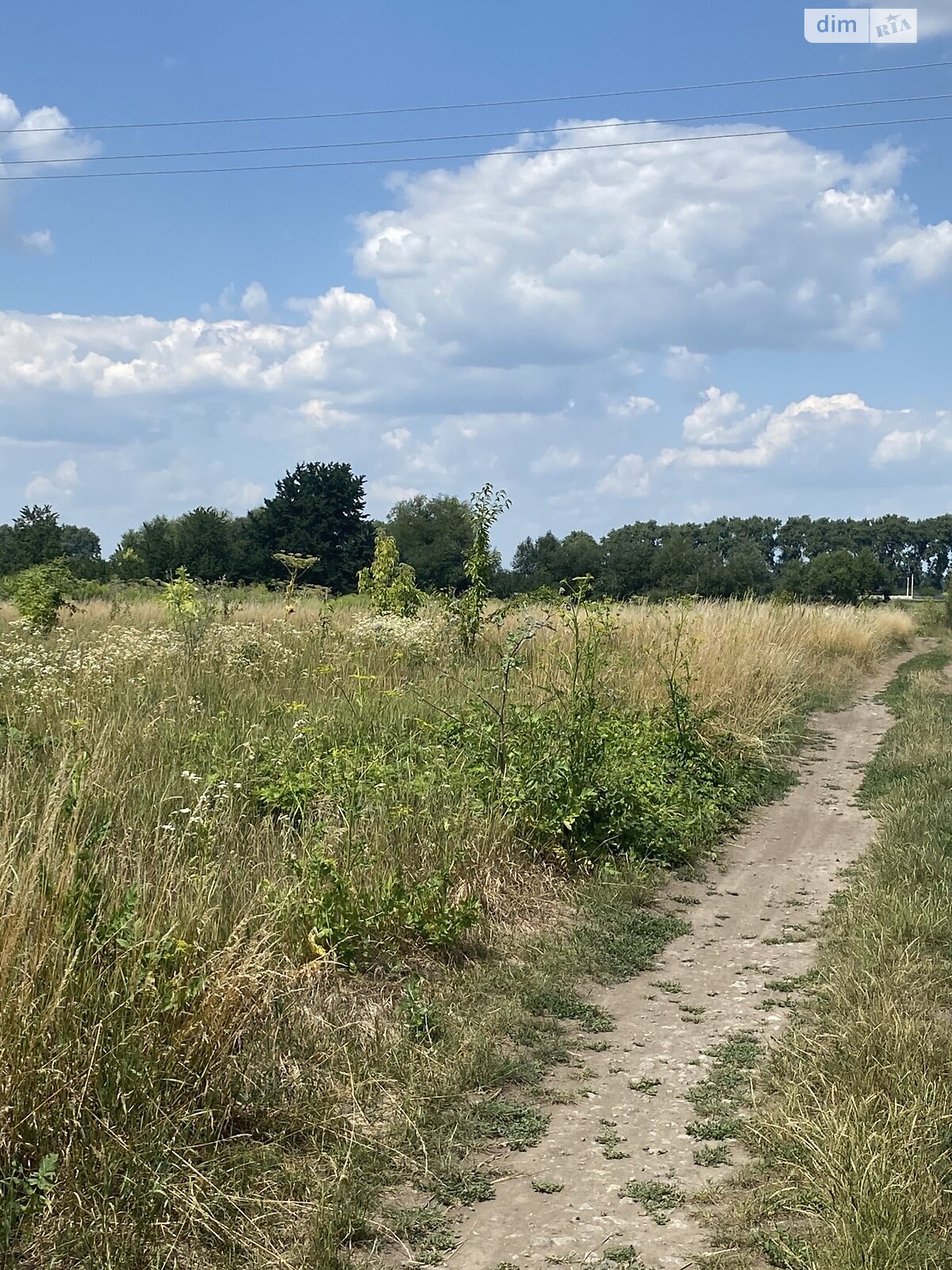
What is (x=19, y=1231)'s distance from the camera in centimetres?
300

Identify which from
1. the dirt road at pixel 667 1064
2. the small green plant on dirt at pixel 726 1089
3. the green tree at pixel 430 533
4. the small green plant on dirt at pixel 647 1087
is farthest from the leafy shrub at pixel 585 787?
the green tree at pixel 430 533

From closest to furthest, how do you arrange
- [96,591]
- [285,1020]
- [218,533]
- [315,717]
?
[285,1020], [315,717], [96,591], [218,533]

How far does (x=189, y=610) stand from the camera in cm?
1042

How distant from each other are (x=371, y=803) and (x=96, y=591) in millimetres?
14319

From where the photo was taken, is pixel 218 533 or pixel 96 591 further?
pixel 218 533

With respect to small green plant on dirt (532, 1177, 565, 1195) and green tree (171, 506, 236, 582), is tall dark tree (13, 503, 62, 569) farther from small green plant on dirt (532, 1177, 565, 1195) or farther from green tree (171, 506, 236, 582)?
small green plant on dirt (532, 1177, 565, 1195)

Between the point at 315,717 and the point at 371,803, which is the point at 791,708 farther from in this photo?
the point at 371,803

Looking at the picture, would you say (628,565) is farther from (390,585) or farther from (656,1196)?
(656,1196)

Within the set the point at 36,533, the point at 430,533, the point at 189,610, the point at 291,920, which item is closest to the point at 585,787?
the point at 291,920

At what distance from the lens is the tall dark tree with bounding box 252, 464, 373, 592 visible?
52562 millimetres

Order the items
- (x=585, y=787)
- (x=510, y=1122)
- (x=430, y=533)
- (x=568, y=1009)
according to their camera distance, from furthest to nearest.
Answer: (x=430, y=533), (x=585, y=787), (x=568, y=1009), (x=510, y=1122)

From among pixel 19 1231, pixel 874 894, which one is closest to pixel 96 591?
pixel 874 894

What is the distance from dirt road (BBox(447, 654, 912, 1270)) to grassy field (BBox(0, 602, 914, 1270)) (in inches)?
6.8

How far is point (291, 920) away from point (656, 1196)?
192 cm
